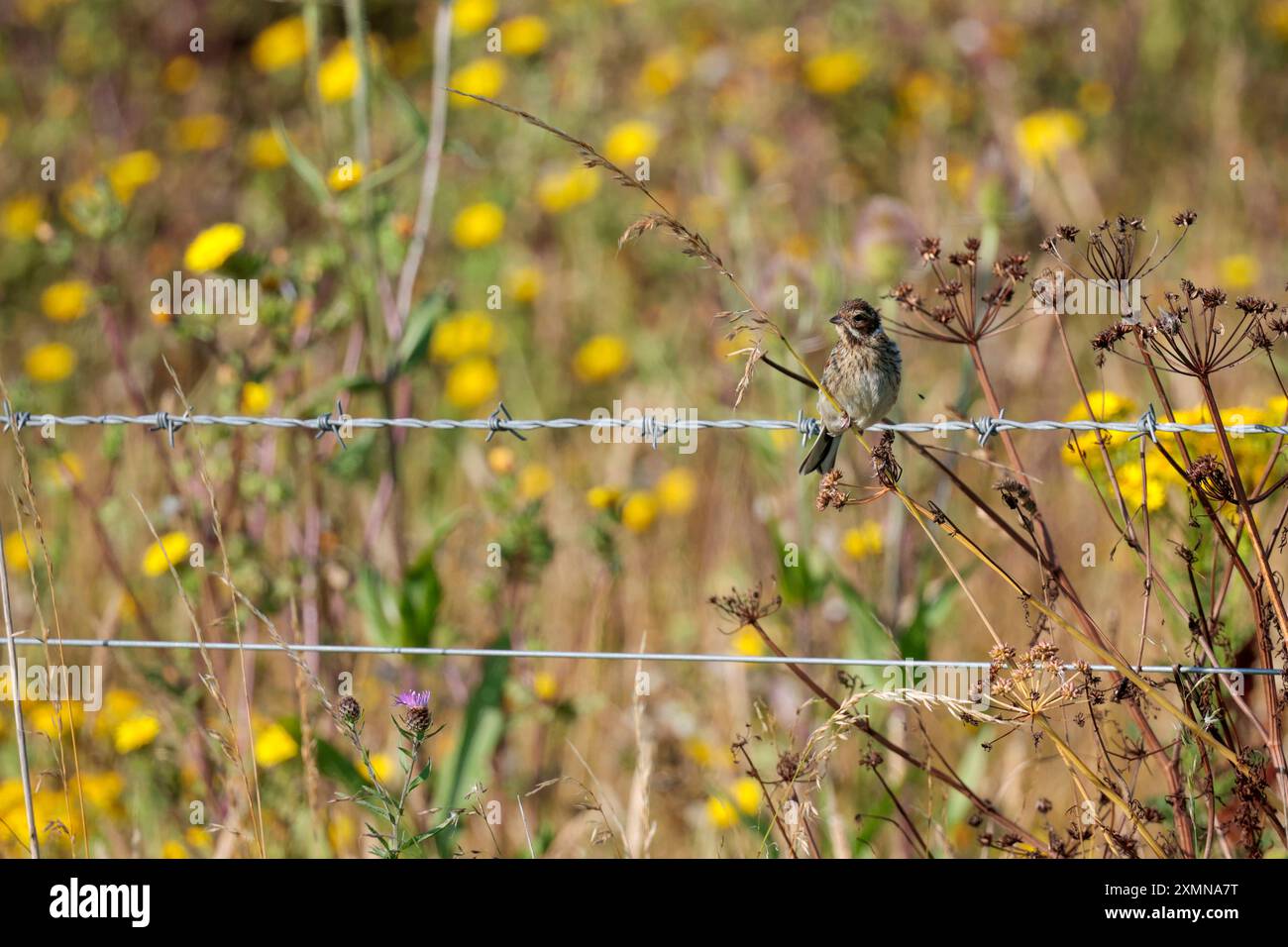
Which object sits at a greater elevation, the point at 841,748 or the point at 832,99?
the point at 832,99

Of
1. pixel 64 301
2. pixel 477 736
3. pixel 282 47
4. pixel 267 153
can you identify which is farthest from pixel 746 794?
pixel 282 47

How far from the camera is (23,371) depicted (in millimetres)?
6457

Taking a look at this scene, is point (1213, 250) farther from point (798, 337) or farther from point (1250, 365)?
point (798, 337)

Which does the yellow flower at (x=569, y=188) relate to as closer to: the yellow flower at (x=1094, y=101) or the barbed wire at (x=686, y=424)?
the yellow flower at (x=1094, y=101)

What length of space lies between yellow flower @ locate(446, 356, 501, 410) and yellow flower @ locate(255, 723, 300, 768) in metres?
2.61

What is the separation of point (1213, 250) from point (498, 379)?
3.53 m

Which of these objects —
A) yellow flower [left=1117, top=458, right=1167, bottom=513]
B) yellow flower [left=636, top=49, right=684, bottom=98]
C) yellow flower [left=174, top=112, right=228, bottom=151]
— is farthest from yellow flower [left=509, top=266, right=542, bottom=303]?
yellow flower [left=1117, top=458, right=1167, bottom=513]

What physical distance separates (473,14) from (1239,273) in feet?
12.0

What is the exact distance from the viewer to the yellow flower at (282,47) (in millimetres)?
7844

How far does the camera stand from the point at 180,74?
8.30 m

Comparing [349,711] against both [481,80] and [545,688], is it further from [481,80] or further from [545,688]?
[481,80]

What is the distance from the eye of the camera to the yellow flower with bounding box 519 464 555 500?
15.1 feet

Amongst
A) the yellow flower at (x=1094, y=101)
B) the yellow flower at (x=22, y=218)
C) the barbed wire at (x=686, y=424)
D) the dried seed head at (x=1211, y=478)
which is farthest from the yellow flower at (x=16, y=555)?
the yellow flower at (x=1094, y=101)
